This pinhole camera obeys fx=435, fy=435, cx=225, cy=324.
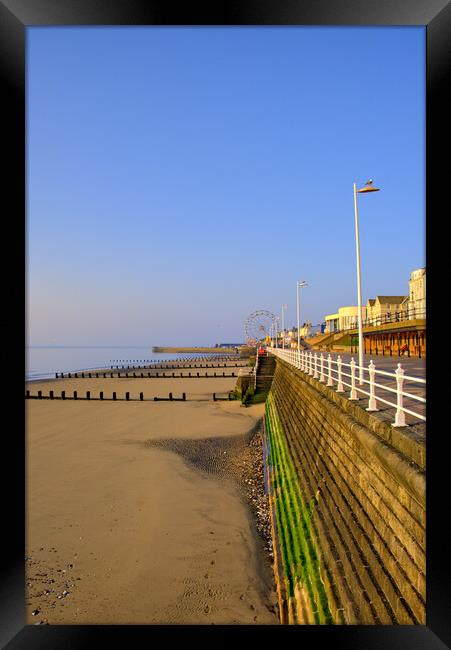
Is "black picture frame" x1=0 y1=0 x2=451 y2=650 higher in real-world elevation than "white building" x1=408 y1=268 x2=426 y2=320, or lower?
lower

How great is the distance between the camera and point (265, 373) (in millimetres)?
36031

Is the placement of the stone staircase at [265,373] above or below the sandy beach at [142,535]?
above

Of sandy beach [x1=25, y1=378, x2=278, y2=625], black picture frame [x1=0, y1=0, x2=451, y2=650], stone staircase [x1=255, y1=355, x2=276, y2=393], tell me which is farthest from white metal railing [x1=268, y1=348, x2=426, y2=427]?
stone staircase [x1=255, y1=355, x2=276, y2=393]

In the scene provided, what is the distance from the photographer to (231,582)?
8.18 metres

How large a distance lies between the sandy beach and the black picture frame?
12.9 ft

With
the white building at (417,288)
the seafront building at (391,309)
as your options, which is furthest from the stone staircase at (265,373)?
the white building at (417,288)

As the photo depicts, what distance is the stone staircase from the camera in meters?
34.3

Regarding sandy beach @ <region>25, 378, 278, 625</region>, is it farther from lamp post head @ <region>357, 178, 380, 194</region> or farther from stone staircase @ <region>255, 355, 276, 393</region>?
stone staircase @ <region>255, 355, 276, 393</region>

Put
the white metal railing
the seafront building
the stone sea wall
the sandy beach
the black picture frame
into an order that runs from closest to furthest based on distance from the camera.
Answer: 1. the black picture frame
2. the stone sea wall
3. the white metal railing
4. the sandy beach
5. the seafront building
